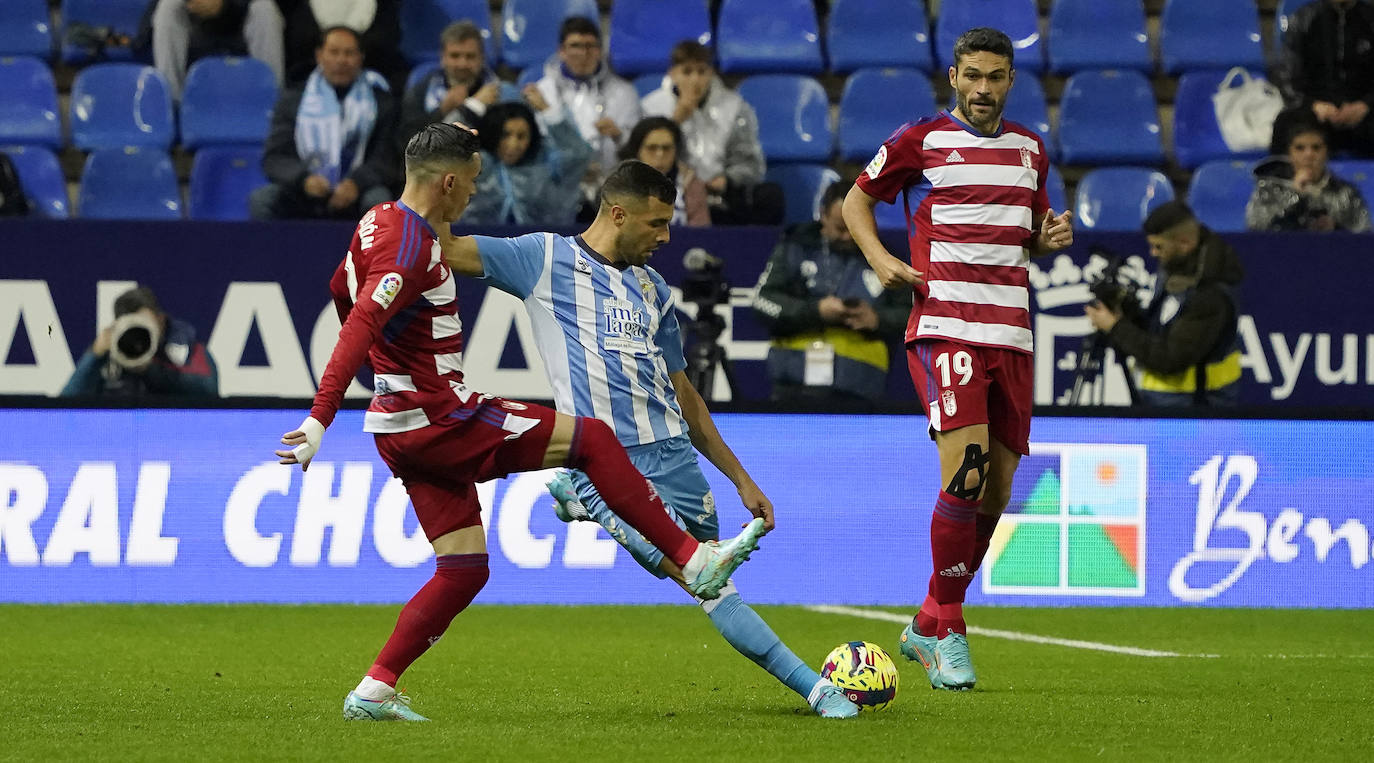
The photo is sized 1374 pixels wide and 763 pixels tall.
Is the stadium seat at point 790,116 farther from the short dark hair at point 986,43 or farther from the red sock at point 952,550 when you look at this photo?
the red sock at point 952,550

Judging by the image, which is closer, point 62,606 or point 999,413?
point 999,413

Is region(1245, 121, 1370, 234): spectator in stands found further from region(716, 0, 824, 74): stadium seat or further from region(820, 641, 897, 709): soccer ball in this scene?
region(820, 641, 897, 709): soccer ball

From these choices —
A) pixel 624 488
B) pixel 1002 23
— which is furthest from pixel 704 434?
pixel 1002 23

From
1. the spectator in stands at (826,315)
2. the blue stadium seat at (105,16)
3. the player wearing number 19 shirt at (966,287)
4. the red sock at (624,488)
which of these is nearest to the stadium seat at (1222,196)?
the spectator in stands at (826,315)

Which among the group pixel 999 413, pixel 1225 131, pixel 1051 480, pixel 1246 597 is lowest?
pixel 1246 597

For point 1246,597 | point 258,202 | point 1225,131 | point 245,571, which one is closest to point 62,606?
point 245,571

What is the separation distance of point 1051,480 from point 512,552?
252 centimetres

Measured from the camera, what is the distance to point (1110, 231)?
10188 millimetres

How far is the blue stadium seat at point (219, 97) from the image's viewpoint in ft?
38.9

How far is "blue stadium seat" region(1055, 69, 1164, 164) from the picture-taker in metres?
12.2

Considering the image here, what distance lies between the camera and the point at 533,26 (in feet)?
41.0

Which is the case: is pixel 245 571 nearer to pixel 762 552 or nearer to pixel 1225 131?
pixel 762 552

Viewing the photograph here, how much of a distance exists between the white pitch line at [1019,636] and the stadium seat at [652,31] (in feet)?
16.4

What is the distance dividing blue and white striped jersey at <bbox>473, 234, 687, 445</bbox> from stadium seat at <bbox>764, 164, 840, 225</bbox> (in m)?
5.70
